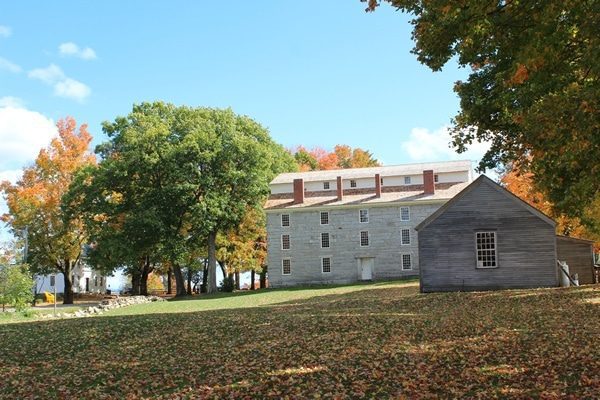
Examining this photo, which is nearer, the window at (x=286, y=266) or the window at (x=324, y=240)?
the window at (x=324, y=240)

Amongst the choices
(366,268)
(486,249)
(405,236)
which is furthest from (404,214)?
(486,249)

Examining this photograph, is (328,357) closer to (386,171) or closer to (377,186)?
(377,186)

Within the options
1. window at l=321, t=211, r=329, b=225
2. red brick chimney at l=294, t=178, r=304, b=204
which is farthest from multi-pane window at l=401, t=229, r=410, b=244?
red brick chimney at l=294, t=178, r=304, b=204

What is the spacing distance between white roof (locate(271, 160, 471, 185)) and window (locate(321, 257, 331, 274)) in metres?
7.75

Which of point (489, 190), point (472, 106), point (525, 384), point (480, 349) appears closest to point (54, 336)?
point (480, 349)

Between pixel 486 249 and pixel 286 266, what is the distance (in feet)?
85.8

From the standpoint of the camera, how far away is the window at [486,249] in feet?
95.9

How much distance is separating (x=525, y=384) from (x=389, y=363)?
2.49 meters

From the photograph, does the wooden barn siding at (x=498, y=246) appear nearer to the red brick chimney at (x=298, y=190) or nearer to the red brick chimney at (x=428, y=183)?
the red brick chimney at (x=428, y=183)

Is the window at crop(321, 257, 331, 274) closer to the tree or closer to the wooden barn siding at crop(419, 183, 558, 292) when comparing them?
the wooden barn siding at crop(419, 183, 558, 292)

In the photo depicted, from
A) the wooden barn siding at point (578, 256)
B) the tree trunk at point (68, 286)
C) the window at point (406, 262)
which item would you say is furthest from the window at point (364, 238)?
the tree trunk at point (68, 286)

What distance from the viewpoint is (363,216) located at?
52562mm

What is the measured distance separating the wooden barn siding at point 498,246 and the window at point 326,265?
22.8 meters

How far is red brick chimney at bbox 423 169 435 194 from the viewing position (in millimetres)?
51969
